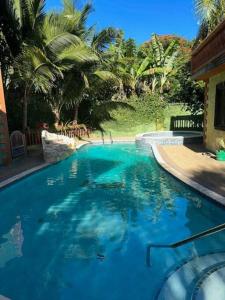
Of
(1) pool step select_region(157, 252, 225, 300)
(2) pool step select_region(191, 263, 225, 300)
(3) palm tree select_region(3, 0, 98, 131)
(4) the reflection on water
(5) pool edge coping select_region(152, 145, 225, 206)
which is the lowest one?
(4) the reflection on water

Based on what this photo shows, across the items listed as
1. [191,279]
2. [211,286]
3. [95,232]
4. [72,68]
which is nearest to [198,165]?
[95,232]

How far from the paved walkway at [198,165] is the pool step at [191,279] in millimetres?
2367

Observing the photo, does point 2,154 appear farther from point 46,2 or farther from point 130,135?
point 130,135

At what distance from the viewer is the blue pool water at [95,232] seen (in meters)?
3.98

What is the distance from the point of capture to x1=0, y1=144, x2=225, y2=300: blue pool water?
3982 millimetres

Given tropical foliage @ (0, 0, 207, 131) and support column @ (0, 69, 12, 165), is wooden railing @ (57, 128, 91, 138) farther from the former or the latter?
support column @ (0, 69, 12, 165)

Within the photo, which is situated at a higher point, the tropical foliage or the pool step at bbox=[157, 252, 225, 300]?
the tropical foliage

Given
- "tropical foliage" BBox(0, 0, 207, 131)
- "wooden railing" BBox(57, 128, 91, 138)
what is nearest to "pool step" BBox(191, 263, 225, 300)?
"tropical foliage" BBox(0, 0, 207, 131)

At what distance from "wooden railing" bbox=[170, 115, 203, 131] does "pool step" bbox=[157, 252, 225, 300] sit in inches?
647

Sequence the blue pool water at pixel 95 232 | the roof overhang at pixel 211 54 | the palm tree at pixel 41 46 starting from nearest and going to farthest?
the blue pool water at pixel 95 232 < the roof overhang at pixel 211 54 < the palm tree at pixel 41 46

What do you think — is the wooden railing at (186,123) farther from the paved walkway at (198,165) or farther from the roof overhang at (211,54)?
the roof overhang at (211,54)

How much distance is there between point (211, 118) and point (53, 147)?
662 cm

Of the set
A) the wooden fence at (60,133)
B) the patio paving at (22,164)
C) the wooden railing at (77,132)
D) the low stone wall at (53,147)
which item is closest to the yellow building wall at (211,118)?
the low stone wall at (53,147)

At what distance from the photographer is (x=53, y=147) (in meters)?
11.8
